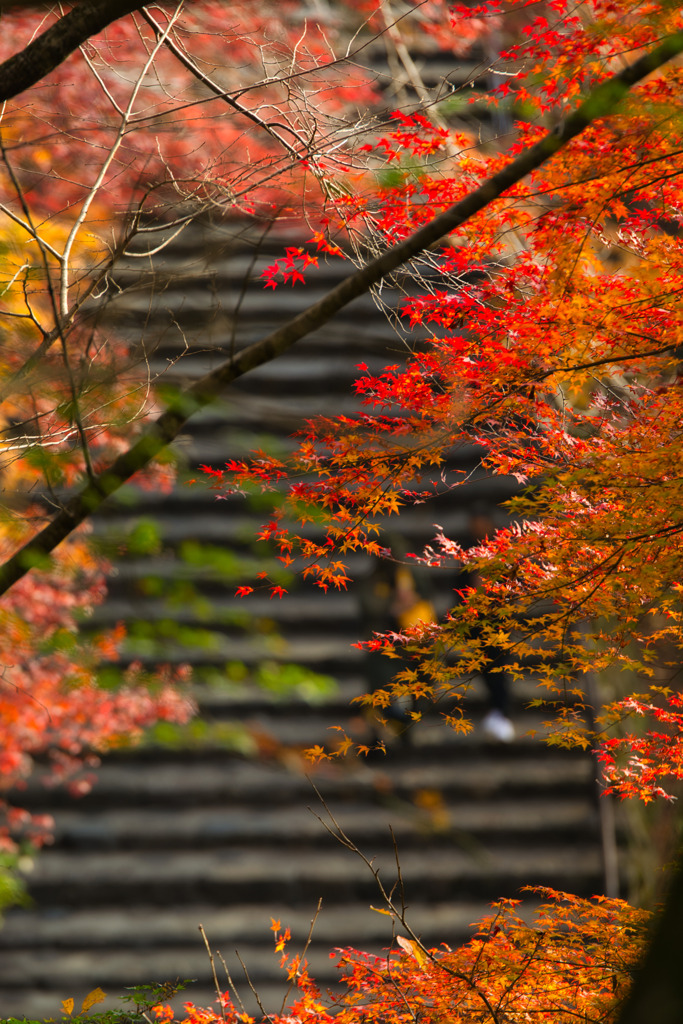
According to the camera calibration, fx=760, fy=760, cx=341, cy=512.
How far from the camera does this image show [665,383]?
3.14 metres

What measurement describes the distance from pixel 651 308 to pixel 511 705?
10.5 ft

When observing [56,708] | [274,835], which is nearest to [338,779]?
[274,835]

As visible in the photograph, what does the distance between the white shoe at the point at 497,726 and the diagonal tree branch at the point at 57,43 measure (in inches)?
168

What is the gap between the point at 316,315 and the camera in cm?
220

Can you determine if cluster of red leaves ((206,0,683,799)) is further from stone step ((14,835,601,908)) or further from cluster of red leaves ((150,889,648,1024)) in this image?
stone step ((14,835,601,908))

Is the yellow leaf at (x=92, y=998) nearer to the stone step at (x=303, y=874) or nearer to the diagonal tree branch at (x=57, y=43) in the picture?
the stone step at (x=303, y=874)

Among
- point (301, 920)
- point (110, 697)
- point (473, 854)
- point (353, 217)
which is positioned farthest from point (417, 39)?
point (301, 920)

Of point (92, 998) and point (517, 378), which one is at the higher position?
point (517, 378)

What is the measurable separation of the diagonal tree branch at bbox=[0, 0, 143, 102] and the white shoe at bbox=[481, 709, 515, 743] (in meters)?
4.26

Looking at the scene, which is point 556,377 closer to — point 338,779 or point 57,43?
point 57,43

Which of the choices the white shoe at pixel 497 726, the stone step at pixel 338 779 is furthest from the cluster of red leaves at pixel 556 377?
the stone step at pixel 338 779

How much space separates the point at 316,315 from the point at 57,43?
0.96 m

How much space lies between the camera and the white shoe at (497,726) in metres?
4.96

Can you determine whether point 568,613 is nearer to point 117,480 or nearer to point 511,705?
point 117,480
